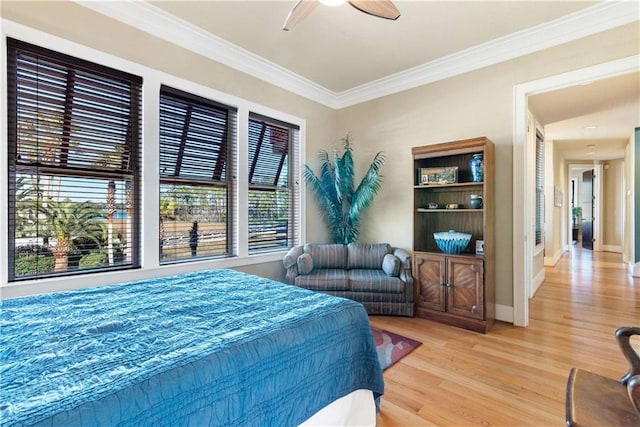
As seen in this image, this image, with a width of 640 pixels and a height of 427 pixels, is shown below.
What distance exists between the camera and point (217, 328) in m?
1.23

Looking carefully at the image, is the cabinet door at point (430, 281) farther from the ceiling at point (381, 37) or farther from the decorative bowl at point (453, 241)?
the ceiling at point (381, 37)

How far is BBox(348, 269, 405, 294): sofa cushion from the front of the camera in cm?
336

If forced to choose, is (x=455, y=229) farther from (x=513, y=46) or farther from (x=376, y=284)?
(x=513, y=46)

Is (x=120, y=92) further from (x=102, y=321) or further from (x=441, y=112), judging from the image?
(x=441, y=112)

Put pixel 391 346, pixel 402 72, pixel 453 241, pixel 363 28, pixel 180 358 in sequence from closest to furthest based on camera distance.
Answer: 1. pixel 180 358
2. pixel 391 346
3. pixel 363 28
4. pixel 453 241
5. pixel 402 72

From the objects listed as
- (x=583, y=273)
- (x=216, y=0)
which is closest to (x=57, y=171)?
(x=216, y=0)

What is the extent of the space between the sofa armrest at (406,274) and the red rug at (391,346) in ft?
1.93

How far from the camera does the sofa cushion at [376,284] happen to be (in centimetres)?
336

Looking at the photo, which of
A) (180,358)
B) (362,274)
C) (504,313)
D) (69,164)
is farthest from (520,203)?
(69,164)

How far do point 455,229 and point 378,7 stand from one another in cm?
259

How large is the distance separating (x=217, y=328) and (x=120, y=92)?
243 centimetres

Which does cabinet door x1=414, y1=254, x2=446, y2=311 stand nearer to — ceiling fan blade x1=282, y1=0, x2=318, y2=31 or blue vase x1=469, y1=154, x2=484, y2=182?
blue vase x1=469, y1=154, x2=484, y2=182

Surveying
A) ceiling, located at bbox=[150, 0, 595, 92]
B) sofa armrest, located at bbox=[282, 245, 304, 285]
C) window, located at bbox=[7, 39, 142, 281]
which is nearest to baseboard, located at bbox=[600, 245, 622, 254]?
ceiling, located at bbox=[150, 0, 595, 92]

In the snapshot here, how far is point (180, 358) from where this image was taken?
975 mm
